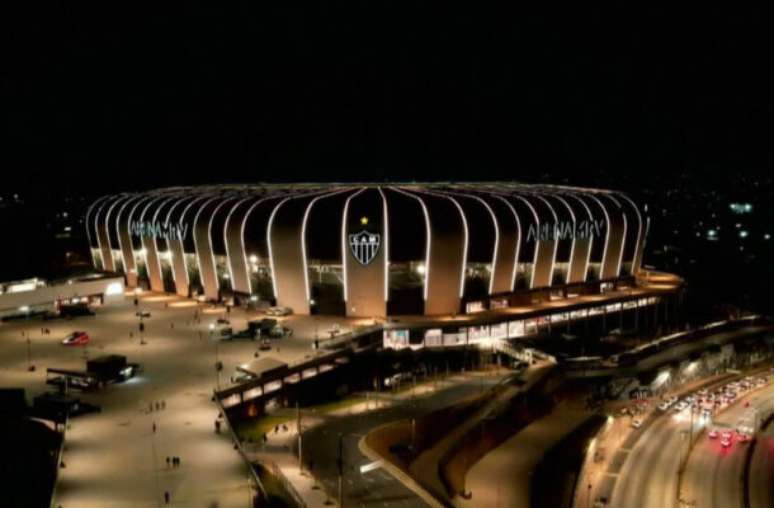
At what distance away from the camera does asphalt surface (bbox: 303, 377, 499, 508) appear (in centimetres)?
2578

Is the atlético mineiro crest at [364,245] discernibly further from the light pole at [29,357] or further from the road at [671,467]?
the light pole at [29,357]

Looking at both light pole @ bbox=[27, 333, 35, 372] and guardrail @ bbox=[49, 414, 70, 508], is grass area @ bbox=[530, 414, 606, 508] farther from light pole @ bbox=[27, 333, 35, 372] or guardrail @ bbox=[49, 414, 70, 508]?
light pole @ bbox=[27, 333, 35, 372]

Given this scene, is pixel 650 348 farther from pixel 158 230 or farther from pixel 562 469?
pixel 158 230

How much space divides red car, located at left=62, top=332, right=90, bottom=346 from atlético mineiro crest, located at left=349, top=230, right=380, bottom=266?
16.5 metres

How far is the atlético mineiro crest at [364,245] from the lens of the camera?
152ft

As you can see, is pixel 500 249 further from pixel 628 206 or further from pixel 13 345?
pixel 13 345

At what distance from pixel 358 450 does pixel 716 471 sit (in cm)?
1589

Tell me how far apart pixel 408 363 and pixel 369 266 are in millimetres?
8418

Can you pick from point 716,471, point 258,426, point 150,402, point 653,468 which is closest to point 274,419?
point 258,426

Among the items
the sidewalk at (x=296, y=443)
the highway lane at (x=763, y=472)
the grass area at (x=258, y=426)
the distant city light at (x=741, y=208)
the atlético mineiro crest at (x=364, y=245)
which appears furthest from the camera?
the distant city light at (x=741, y=208)

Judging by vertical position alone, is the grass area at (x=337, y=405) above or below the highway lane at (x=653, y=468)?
above

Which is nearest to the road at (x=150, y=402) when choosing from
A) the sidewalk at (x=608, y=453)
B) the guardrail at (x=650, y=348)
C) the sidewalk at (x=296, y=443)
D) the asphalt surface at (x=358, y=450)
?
the sidewalk at (x=296, y=443)

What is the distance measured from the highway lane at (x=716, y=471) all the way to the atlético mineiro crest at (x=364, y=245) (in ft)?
71.1

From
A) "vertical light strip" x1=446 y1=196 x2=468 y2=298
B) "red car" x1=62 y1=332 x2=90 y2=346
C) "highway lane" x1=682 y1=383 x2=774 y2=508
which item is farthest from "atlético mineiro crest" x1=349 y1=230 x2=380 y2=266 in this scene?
"highway lane" x1=682 y1=383 x2=774 y2=508
